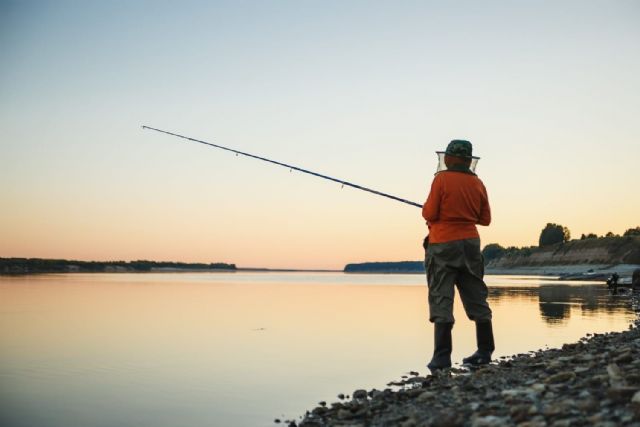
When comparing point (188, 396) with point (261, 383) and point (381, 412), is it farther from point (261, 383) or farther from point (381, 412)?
point (381, 412)

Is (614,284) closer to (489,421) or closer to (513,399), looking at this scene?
(513,399)

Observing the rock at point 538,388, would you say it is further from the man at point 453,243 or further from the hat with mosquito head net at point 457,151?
the hat with mosquito head net at point 457,151

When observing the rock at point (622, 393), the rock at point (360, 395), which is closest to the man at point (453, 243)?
the rock at point (360, 395)

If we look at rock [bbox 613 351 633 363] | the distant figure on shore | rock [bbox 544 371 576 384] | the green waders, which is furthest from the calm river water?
the distant figure on shore

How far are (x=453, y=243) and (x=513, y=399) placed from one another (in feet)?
9.64

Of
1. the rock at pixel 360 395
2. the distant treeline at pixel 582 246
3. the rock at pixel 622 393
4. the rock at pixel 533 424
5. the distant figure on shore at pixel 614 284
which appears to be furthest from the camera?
the distant treeline at pixel 582 246

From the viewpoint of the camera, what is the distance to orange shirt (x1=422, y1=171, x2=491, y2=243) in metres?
7.99

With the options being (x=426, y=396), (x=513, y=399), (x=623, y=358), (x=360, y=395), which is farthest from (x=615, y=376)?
(x=360, y=395)

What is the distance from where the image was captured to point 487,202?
8.37 meters

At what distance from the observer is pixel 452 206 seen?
800 centimetres

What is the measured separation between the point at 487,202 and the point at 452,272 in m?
1.03

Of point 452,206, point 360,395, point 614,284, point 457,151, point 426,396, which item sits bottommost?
point 360,395

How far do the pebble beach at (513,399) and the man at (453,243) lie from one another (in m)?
0.70

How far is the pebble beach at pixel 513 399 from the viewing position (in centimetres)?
466
